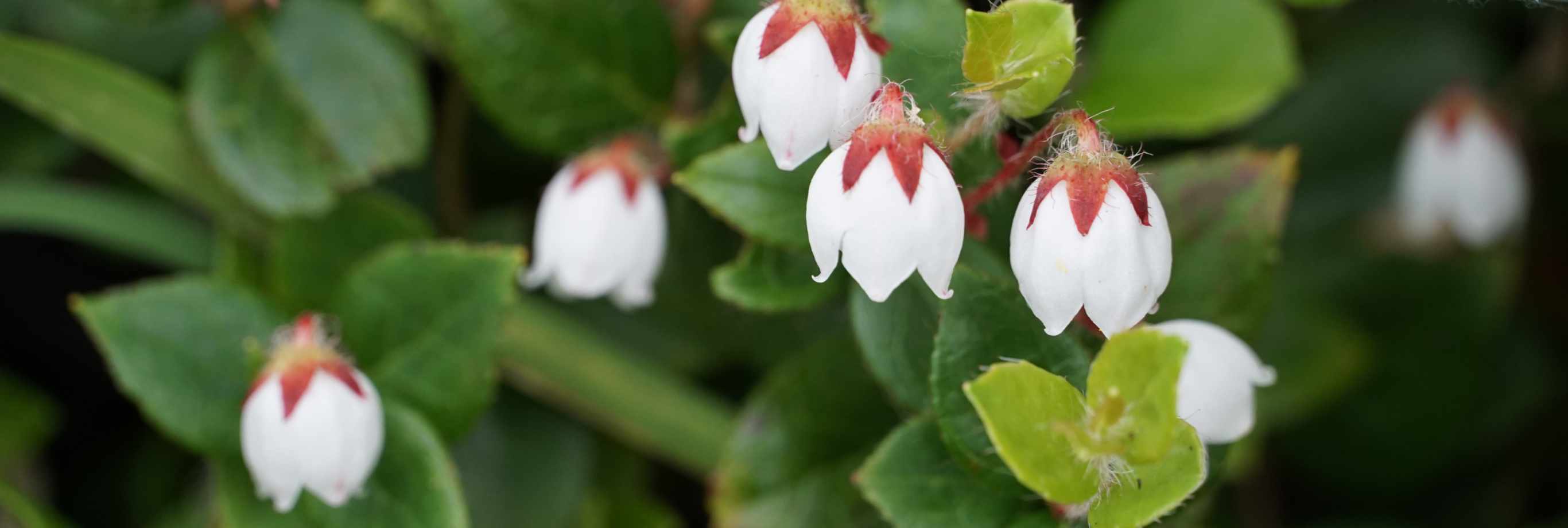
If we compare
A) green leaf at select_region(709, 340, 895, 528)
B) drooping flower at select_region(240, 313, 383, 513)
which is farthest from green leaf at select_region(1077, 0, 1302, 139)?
drooping flower at select_region(240, 313, 383, 513)

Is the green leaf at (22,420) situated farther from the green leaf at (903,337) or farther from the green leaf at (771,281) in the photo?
the green leaf at (903,337)

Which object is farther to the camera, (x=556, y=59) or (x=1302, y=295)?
(x=1302, y=295)

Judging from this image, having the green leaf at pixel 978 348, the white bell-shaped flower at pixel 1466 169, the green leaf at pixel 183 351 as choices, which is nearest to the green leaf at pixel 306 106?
the green leaf at pixel 183 351

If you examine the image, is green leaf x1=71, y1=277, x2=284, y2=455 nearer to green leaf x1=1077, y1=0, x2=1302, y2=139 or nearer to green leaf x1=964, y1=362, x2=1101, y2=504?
green leaf x1=964, y1=362, x2=1101, y2=504

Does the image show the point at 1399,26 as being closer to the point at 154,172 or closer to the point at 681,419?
the point at 681,419

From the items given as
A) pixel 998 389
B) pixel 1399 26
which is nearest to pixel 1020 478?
pixel 998 389

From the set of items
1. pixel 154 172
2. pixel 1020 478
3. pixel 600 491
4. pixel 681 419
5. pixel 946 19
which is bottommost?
pixel 600 491

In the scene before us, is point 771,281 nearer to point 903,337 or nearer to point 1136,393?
point 903,337
